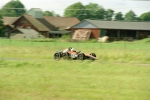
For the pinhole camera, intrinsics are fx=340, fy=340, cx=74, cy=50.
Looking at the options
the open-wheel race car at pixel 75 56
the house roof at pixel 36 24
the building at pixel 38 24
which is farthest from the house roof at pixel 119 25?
the open-wheel race car at pixel 75 56

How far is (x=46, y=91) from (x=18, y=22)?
7299 cm

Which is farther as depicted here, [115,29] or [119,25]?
[119,25]

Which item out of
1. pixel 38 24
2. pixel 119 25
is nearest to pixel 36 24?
pixel 38 24

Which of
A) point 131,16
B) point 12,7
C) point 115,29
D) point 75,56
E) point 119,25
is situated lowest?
point 75,56

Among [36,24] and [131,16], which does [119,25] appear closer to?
[36,24]

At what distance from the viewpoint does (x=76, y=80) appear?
11.5m

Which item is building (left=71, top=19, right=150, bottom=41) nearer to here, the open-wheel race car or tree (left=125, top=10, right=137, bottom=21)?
tree (left=125, top=10, right=137, bottom=21)

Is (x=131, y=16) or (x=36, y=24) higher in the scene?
(x=131, y=16)

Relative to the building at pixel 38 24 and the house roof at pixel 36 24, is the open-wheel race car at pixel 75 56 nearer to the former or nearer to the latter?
the building at pixel 38 24

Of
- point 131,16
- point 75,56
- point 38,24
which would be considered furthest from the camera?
point 131,16

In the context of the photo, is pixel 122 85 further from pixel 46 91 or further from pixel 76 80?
pixel 46 91

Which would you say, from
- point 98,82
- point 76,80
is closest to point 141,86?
point 98,82

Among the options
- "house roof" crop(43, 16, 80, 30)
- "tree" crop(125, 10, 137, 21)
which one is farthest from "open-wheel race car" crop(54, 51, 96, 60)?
"tree" crop(125, 10, 137, 21)

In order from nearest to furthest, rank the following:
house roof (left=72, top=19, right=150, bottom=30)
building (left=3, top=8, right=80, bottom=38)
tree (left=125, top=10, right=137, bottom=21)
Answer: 1. house roof (left=72, top=19, right=150, bottom=30)
2. building (left=3, top=8, right=80, bottom=38)
3. tree (left=125, top=10, right=137, bottom=21)
